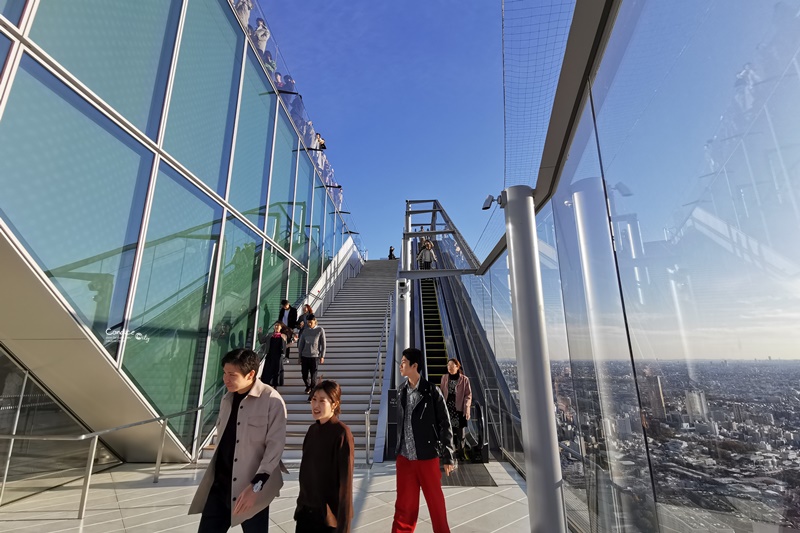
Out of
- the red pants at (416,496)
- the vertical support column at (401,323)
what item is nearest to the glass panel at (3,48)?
the red pants at (416,496)

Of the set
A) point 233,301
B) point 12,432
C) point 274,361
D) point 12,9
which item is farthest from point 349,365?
point 12,9

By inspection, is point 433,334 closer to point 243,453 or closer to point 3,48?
point 243,453

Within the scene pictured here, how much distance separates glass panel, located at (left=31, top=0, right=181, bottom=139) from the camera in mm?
3904

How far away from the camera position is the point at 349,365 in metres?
9.04

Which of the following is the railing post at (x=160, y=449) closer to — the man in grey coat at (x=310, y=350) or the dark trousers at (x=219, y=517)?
the man in grey coat at (x=310, y=350)

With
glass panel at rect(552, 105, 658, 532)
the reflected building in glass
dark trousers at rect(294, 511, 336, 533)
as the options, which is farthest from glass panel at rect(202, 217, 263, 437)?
glass panel at rect(552, 105, 658, 532)

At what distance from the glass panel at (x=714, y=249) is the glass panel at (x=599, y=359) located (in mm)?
199

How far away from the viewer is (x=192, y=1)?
20.6 ft

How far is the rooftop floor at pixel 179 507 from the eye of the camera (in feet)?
11.5

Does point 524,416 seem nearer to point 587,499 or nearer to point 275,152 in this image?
point 587,499

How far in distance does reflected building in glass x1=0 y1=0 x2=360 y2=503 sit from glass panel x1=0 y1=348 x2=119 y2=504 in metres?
0.02

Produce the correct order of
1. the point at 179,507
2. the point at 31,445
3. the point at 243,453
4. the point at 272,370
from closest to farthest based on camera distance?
1. the point at 243,453
2. the point at 179,507
3. the point at 31,445
4. the point at 272,370

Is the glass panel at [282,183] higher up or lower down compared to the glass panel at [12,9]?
higher up

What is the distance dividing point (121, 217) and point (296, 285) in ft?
22.7
